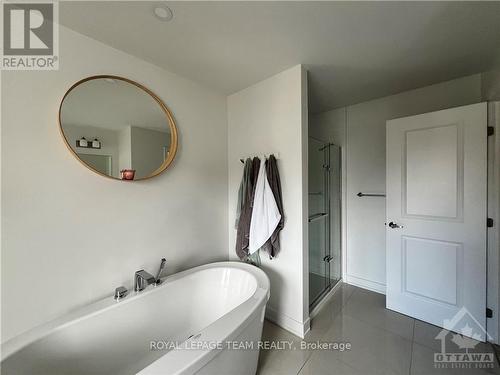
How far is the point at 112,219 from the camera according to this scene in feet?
4.53

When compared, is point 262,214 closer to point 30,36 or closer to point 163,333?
point 163,333

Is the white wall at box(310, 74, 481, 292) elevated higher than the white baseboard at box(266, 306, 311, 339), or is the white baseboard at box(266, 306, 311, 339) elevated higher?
the white wall at box(310, 74, 481, 292)

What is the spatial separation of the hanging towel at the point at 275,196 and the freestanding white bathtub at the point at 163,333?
11.0 inches

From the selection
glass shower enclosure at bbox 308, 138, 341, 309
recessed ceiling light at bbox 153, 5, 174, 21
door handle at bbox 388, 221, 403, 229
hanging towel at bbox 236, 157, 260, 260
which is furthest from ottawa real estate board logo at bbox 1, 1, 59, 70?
door handle at bbox 388, 221, 403, 229


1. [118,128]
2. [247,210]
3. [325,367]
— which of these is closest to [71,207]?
[118,128]

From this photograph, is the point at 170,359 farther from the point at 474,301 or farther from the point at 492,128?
the point at 492,128

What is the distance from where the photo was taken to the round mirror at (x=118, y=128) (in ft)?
4.11

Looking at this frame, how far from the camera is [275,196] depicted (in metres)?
1.71

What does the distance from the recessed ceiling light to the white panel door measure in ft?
6.97

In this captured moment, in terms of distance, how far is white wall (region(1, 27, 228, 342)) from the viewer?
1052 mm

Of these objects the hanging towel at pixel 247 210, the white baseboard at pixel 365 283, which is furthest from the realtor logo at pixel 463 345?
the hanging towel at pixel 247 210

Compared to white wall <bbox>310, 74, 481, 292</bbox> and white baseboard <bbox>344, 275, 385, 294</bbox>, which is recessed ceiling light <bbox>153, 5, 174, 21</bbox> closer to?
white wall <bbox>310, 74, 481, 292</bbox>

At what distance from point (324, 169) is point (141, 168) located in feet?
6.35

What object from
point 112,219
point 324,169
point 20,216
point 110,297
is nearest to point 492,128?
point 324,169
